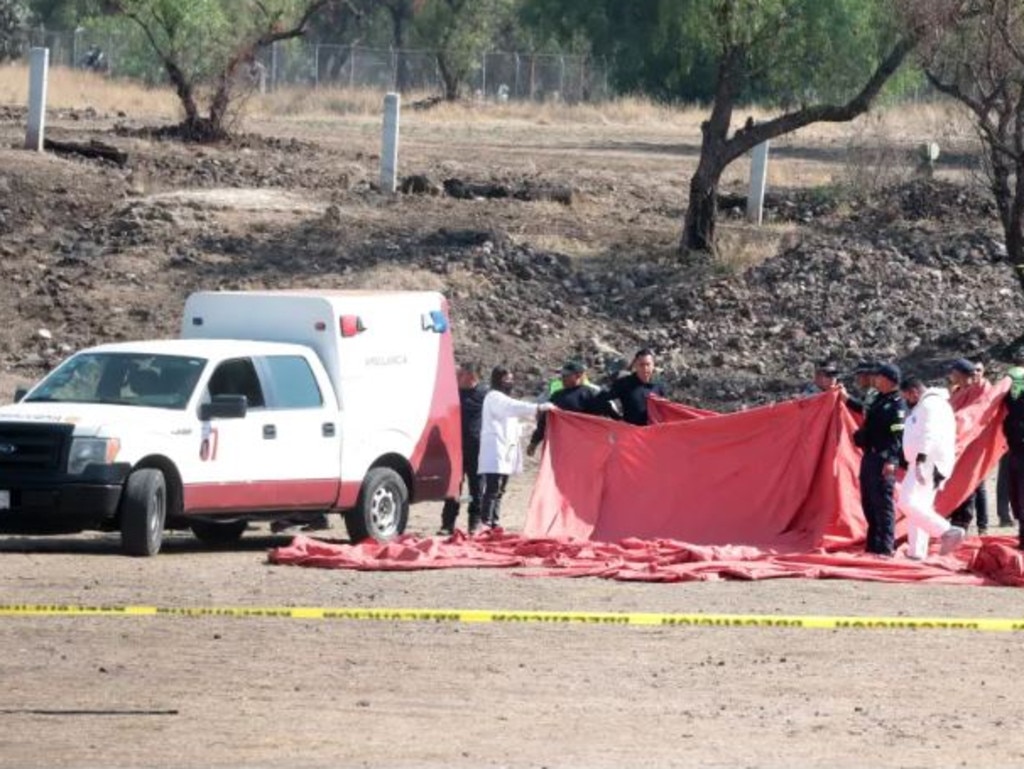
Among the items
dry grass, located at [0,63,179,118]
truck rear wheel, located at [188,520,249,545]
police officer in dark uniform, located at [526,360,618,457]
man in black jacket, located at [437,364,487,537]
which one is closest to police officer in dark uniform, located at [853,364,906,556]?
police officer in dark uniform, located at [526,360,618,457]

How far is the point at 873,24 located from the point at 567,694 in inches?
956

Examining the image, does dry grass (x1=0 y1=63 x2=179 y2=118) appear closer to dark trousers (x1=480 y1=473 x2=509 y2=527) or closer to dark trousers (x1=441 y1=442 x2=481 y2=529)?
dark trousers (x1=441 y1=442 x2=481 y2=529)

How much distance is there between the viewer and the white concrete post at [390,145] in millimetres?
34750

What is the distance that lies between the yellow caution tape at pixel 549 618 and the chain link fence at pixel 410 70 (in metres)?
45.1

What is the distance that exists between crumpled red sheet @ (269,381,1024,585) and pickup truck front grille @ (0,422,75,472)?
189 cm

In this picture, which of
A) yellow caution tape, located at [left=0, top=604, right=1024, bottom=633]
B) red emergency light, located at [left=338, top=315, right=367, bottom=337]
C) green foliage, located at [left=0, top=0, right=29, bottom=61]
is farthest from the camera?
green foliage, located at [left=0, top=0, right=29, bottom=61]

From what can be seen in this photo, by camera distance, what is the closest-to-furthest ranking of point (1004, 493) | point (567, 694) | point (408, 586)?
point (567, 694)
point (408, 586)
point (1004, 493)

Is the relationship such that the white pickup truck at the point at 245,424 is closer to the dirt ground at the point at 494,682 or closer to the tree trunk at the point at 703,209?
the dirt ground at the point at 494,682

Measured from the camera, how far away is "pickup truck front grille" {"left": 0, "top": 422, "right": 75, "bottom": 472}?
1852cm

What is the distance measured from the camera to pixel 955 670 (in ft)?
45.7

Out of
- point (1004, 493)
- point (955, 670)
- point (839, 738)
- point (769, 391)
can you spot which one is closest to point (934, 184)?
point (769, 391)

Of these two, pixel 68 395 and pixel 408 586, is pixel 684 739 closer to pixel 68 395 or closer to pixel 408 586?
pixel 408 586

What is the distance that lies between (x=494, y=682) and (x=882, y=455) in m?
6.51

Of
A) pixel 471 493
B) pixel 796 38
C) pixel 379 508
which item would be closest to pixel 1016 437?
pixel 471 493
